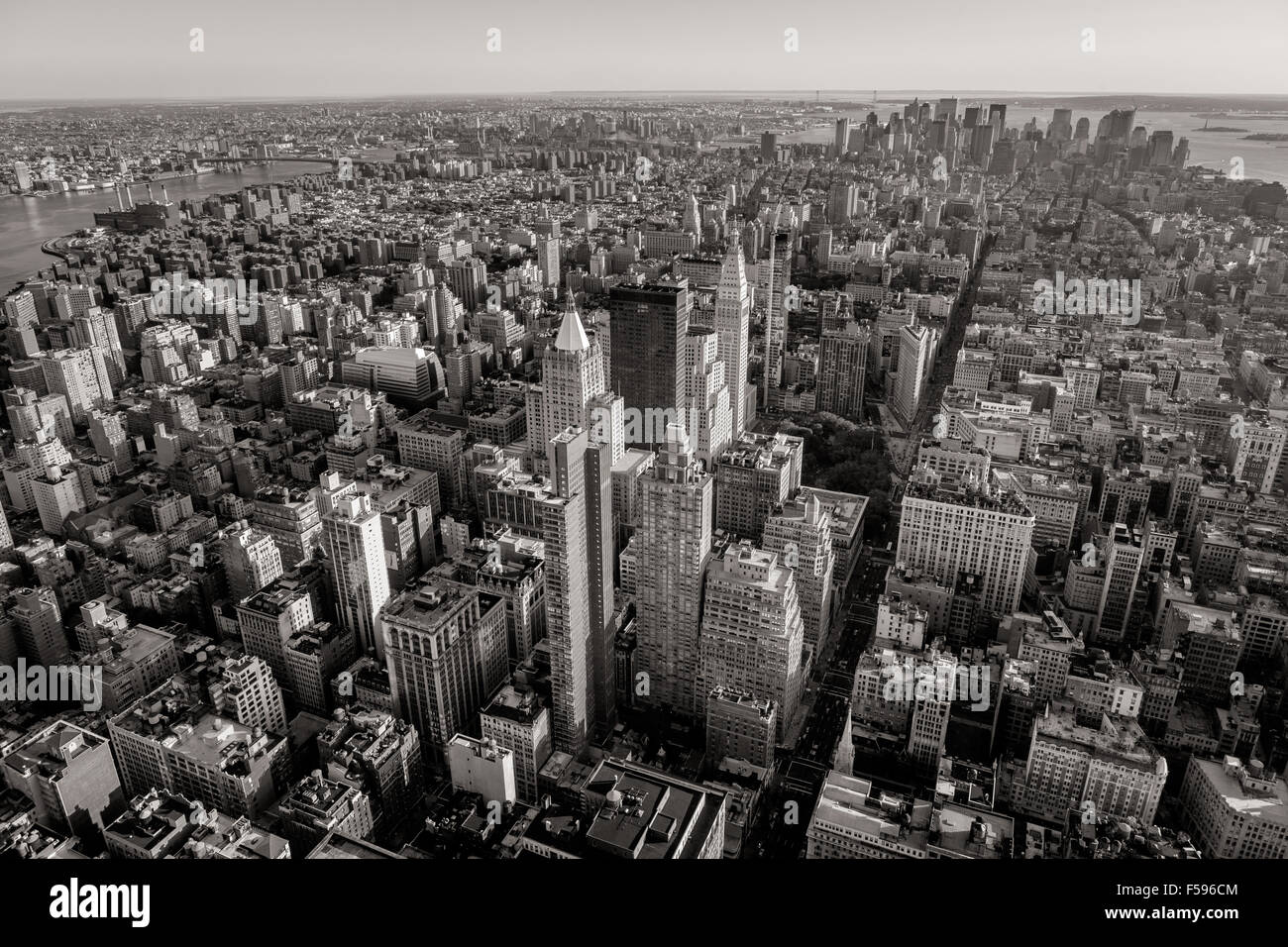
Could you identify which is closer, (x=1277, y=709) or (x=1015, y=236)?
(x=1277, y=709)

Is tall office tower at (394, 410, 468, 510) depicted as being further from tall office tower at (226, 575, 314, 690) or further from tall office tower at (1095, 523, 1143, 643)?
tall office tower at (1095, 523, 1143, 643)

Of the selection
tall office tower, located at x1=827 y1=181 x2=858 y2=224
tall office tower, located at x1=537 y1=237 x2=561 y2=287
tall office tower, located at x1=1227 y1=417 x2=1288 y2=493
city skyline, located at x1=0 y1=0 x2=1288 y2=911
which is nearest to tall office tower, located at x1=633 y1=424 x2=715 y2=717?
city skyline, located at x1=0 y1=0 x2=1288 y2=911

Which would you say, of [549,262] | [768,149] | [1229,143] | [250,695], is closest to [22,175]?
[549,262]

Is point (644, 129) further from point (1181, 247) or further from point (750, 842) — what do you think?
point (750, 842)

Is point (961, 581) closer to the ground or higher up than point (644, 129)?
closer to the ground
